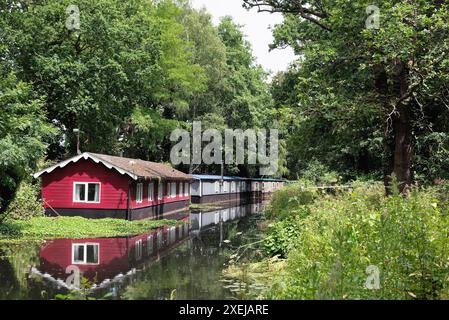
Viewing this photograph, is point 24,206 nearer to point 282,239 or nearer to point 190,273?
point 190,273

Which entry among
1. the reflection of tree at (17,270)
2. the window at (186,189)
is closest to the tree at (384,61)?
the reflection of tree at (17,270)

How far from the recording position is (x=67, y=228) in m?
20.6

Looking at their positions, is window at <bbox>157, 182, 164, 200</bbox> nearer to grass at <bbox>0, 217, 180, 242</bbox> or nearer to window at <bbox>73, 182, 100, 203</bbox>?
window at <bbox>73, 182, 100, 203</bbox>

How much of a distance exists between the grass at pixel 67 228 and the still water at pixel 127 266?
105 cm

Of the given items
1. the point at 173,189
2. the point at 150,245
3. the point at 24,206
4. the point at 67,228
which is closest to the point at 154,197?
the point at 173,189

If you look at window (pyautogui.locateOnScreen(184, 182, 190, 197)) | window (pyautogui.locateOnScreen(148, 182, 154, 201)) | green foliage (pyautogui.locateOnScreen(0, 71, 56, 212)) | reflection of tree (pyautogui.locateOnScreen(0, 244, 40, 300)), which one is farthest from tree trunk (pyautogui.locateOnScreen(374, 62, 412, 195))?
window (pyautogui.locateOnScreen(184, 182, 190, 197))

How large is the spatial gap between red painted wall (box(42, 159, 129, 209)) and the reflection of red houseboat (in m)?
5.04

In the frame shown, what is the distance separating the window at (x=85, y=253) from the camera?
Answer: 13.9 metres

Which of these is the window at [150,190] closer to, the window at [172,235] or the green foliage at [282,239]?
the window at [172,235]

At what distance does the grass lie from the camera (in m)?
18.9

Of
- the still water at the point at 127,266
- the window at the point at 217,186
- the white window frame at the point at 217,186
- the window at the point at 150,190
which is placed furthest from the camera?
the window at the point at 217,186

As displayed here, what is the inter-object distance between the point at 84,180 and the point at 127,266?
13.1 metres
